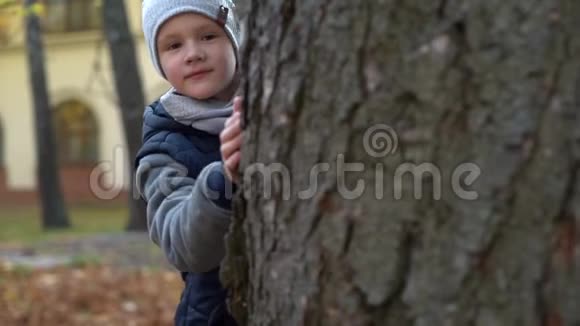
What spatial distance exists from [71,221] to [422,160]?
18192mm

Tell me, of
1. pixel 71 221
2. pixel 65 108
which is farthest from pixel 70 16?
pixel 71 221

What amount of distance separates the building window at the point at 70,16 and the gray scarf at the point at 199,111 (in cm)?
2313

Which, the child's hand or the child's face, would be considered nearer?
the child's hand

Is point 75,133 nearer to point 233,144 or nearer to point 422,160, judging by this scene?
point 233,144

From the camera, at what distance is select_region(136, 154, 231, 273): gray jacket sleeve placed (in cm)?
195

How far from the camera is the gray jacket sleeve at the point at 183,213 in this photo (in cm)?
195

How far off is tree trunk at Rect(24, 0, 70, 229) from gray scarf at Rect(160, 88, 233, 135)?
1332cm

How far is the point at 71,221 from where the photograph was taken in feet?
62.3

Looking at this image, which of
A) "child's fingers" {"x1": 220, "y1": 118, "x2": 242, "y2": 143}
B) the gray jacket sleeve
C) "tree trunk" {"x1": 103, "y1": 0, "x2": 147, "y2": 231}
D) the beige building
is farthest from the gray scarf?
the beige building

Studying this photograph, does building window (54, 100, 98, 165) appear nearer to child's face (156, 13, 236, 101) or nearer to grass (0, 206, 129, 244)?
grass (0, 206, 129, 244)

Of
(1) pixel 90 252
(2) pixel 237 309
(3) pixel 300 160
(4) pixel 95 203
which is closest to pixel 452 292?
(3) pixel 300 160

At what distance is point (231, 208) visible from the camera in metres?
1.93

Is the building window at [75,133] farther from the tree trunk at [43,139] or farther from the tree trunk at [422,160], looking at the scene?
the tree trunk at [422,160]

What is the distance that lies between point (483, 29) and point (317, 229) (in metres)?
Result: 0.45
